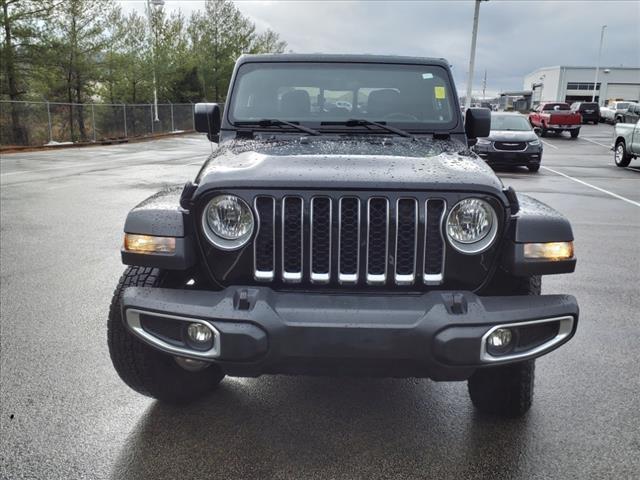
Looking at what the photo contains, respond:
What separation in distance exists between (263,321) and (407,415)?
126 cm

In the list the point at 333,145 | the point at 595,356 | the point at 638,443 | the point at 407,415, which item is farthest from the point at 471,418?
the point at 333,145

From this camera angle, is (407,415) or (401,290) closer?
(401,290)

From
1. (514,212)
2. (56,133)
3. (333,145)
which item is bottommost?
(56,133)

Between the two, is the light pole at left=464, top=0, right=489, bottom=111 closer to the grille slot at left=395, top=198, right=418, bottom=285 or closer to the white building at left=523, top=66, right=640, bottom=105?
the grille slot at left=395, top=198, right=418, bottom=285

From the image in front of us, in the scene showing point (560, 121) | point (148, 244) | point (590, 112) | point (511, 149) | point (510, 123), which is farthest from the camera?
point (590, 112)

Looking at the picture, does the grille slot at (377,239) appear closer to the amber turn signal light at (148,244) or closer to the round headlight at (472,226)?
the round headlight at (472,226)

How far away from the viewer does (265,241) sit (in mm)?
2629

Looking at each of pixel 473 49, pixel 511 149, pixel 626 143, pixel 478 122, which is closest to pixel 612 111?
pixel 473 49

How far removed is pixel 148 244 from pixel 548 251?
5.88 feet

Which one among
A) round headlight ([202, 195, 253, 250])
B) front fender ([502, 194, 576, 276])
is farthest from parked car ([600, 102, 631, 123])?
round headlight ([202, 195, 253, 250])

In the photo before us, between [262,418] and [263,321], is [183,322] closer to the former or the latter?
[263,321]

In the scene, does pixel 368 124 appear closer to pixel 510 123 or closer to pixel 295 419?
pixel 295 419

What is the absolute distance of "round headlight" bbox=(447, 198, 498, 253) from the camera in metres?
2.61

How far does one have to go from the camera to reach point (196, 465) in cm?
276
